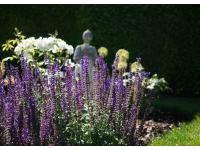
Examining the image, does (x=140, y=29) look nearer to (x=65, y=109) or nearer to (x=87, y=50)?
(x=87, y=50)

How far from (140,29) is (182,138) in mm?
4753

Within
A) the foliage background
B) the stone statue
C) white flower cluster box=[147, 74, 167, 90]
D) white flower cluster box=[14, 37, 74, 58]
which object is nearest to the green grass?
white flower cluster box=[14, 37, 74, 58]

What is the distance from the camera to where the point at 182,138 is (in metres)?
6.38

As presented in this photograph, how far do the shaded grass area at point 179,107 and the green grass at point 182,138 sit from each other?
1.52 meters

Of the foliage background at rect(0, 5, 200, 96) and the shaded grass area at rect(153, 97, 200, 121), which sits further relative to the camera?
the foliage background at rect(0, 5, 200, 96)

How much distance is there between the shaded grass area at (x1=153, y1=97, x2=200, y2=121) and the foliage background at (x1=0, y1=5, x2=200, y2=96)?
1.97ft

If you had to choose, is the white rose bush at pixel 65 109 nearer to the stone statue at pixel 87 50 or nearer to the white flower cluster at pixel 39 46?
the white flower cluster at pixel 39 46

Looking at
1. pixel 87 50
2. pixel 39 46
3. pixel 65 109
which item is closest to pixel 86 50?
pixel 87 50

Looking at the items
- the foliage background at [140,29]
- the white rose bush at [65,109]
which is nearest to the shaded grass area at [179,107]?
the foliage background at [140,29]

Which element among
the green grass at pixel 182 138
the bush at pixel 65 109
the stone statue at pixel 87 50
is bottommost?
the green grass at pixel 182 138

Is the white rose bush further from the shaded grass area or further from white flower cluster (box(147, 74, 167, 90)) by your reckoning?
white flower cluster (box(147, 74, 167, 90))

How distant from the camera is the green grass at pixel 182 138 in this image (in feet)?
19.9

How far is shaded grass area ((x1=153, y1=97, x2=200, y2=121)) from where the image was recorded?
345 inches
